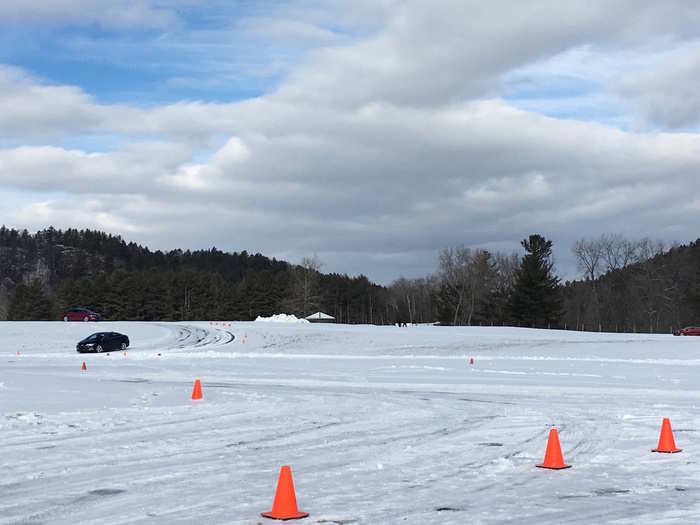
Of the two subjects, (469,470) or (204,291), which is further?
(204,291)

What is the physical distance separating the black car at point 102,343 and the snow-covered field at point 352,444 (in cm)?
1638

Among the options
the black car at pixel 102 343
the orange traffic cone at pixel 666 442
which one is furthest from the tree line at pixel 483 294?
the orange traffic cone at pixel 666 442

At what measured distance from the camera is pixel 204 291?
13625 cm

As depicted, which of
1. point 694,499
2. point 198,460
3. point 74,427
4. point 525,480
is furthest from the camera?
point 74,427

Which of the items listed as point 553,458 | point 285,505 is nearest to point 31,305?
point 553,458

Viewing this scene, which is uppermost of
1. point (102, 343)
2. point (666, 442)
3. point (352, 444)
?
point (102, 343)

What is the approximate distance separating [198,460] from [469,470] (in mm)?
3972

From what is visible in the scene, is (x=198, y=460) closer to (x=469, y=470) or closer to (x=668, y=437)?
(x=469, y=470)

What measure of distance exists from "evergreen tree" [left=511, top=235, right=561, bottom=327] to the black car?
58.3 meters

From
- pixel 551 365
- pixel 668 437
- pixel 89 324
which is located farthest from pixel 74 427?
pixel 89 324

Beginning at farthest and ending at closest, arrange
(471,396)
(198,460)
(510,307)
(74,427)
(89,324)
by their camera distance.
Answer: (510,307), (89,324), (471,396), (74,427), (198,460)

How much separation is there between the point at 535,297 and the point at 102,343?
61.1 m

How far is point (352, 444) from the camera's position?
1348 centimetres

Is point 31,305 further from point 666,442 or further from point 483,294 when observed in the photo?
point 666,442
